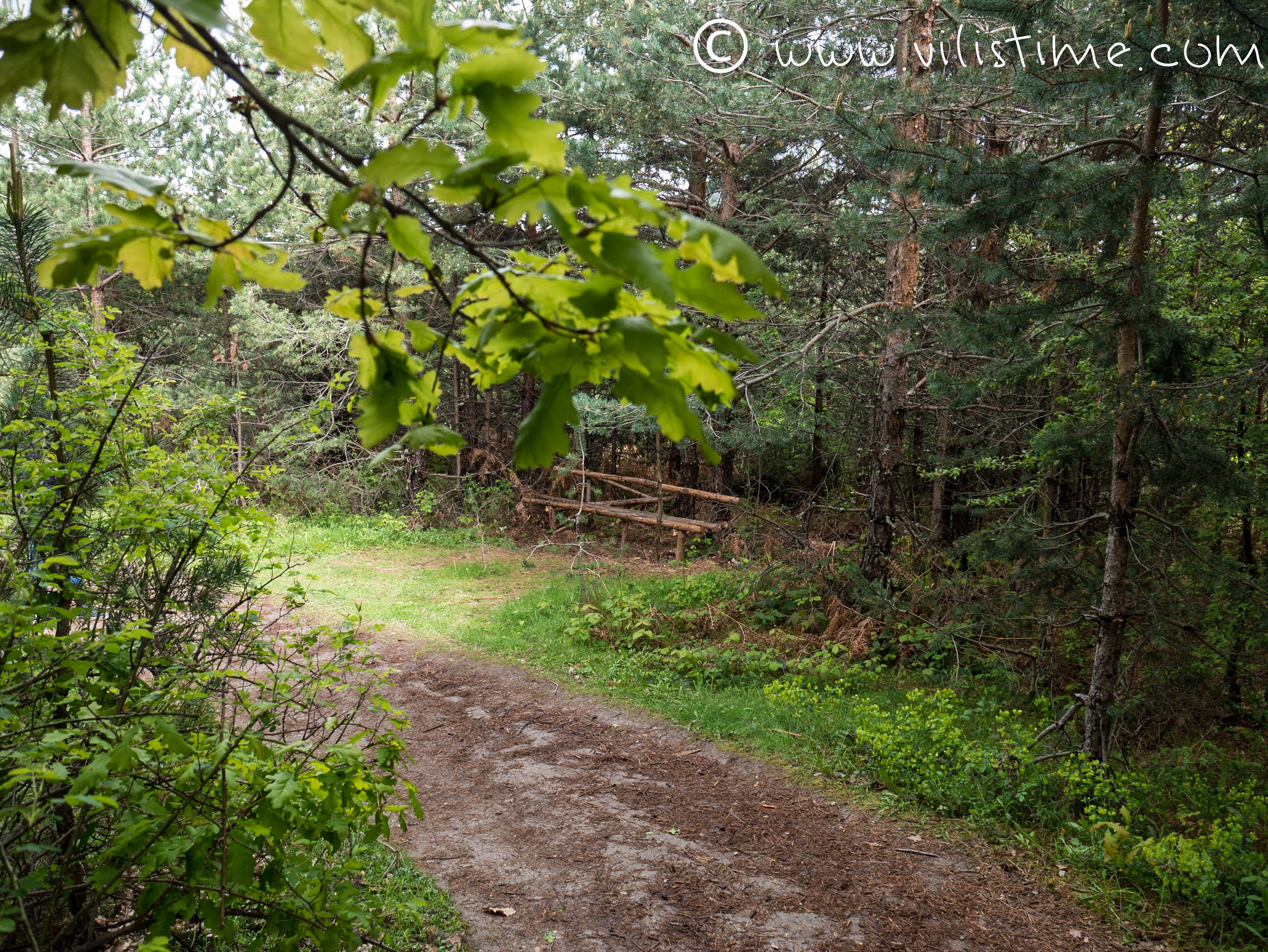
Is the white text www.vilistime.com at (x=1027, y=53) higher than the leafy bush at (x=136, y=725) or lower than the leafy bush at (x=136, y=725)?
higher

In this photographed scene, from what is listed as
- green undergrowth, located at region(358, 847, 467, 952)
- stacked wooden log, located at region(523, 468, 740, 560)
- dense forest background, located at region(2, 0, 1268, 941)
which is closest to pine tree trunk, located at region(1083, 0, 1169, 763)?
dense forest background, located at region(2, 0, 1268, 941)

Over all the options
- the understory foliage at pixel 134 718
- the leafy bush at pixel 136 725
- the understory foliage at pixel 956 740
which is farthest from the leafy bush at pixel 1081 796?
the leafy bush at pixel 136 725

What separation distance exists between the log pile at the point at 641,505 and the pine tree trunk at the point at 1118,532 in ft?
20.9

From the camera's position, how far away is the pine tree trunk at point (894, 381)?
7.32 meters

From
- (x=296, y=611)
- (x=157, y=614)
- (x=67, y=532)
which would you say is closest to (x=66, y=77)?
(x=157, y=614)

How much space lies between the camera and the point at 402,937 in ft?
10.3

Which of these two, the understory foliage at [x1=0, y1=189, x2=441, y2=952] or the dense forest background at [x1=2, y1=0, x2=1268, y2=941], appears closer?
the understory foliage at [x1=0, y1=189, x2=441, y2=952]

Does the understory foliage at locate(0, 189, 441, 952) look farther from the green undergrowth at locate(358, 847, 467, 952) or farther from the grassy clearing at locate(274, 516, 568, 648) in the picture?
the grassy clearing at locate(274, 516, 568, 648)

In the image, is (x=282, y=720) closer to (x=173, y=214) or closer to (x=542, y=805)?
(x=173, y=214)

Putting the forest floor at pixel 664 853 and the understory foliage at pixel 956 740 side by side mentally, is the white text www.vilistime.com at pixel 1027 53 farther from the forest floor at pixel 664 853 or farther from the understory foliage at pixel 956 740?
the forest floor at pixel 664 853

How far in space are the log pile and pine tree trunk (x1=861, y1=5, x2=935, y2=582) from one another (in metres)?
3.10

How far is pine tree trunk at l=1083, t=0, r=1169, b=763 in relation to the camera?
432cm

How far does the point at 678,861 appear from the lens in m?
3.98

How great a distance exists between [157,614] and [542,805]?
9.78 ft
